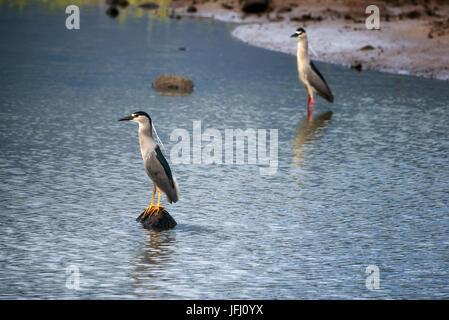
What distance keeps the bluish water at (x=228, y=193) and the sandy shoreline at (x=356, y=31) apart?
166 inches

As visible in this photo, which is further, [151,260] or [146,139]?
[146,139]

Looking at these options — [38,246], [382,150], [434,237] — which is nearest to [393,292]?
[434,237]

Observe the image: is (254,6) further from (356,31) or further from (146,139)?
(146,139)

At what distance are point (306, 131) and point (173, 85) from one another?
6535 millimetres

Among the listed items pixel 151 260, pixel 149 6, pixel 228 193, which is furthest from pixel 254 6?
pixel 151 260

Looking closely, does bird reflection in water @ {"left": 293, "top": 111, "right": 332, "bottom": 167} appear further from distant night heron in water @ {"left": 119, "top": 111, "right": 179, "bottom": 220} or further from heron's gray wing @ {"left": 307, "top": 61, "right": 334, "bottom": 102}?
distant night heron in water @ {"left": 119, "top": 111, "right": 179, "bottom": 220}

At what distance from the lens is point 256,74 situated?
101 feet

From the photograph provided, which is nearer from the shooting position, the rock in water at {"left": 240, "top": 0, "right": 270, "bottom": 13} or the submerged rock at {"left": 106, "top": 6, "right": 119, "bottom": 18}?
the submerged rock at {"left": 106, "top": 6, "right": 119, "bottom": 18}

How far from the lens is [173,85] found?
26.9 metres

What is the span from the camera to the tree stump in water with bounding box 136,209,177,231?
13609 mm

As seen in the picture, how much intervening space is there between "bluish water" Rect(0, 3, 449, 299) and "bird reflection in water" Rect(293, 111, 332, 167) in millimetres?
44

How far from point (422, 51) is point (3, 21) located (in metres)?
22.0

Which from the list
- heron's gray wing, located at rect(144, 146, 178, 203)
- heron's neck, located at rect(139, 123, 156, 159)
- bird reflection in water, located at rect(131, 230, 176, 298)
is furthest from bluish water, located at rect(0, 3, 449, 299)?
heron's neck, located at rect(139, 123, 156, 159)
